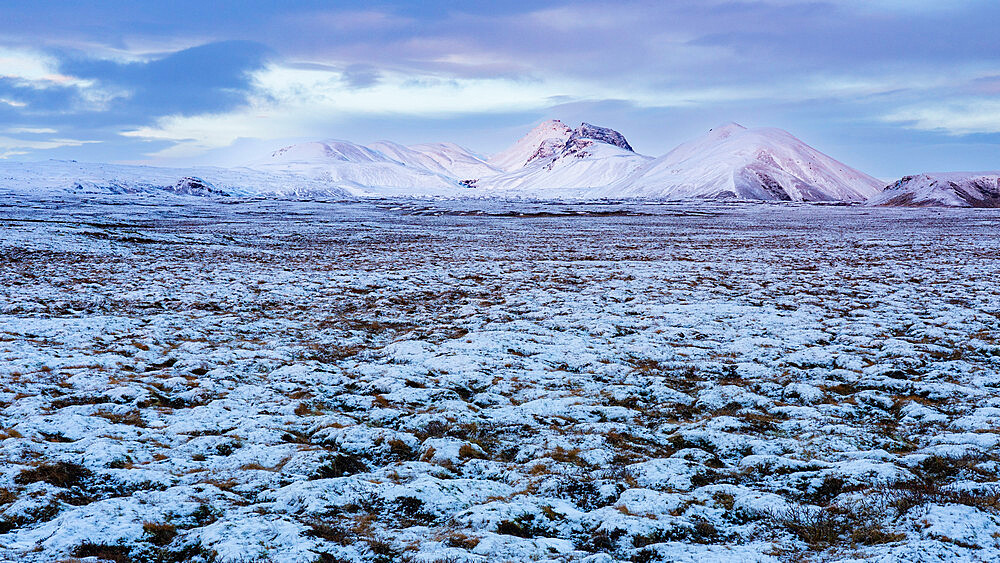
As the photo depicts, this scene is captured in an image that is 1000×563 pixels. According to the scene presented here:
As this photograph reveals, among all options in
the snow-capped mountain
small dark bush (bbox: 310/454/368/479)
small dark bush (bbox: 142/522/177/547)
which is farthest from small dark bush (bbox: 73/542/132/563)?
the snow-capped mountain

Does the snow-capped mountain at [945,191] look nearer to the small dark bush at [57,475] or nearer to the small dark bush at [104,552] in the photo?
the small dark bush at [57,475]

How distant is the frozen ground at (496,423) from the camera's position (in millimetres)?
5324

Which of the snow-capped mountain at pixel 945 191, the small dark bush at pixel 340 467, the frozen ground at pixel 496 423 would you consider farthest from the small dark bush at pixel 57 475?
the snow-capped mountain at pixel 945 191

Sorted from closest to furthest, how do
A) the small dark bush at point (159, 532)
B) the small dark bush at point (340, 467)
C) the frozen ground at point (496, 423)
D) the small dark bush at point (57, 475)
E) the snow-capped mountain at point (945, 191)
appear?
the small dark bush at point (159, 532), the frozen ground at point (496, 423), the small dark bush at point (57, 475), the small dark bush at point (340, 467), the snow-capped mountain at point (945, 191)

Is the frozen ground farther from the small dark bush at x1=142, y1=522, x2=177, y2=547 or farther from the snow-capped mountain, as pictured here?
the snow-capped mountain

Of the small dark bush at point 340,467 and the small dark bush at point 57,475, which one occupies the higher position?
the small dark bush at point 57,475

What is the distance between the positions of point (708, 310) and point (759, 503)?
33.3 feet

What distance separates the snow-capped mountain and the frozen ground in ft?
594

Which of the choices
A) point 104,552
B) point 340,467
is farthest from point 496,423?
point 104,552

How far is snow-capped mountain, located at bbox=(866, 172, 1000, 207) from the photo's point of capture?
164m

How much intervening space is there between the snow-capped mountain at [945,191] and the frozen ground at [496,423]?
181032 millimetres

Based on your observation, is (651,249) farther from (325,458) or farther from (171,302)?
(325,458)

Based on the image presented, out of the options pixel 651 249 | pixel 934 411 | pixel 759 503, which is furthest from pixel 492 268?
pixel 759 503

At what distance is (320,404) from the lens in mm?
9094
